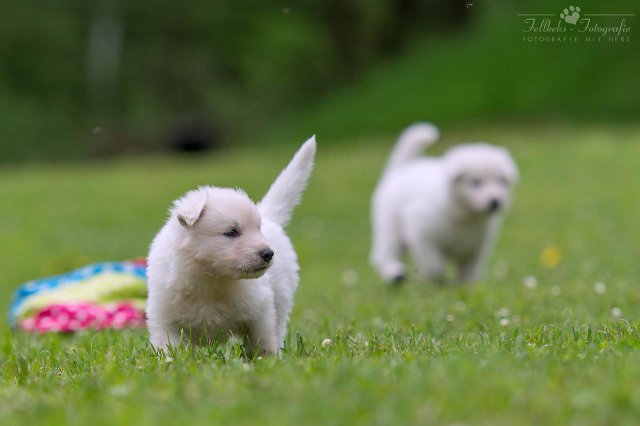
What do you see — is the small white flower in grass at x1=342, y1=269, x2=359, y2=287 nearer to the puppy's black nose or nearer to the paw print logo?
the puppy's black nose

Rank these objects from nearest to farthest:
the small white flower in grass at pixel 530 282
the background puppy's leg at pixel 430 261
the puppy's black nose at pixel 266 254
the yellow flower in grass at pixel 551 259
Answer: the puppy's black nose at pixel 266 254
the small white flower in grass at pixel 530 282
the background puppy's leg at pixel 430 261
the yellow flower in grass at pixel 551 259

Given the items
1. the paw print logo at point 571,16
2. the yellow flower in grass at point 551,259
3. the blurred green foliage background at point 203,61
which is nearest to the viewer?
the yellow flower in grass at point 551,259

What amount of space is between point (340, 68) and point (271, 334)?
34.0 metres

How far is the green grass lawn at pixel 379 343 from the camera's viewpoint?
2750 millimetres

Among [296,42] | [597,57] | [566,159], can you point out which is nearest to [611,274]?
[566,159]

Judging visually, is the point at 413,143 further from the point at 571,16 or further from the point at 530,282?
the point at 571,16

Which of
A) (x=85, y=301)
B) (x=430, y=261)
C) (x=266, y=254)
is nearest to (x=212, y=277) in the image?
(x=266, y=254)

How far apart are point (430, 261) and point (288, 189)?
11.7ft

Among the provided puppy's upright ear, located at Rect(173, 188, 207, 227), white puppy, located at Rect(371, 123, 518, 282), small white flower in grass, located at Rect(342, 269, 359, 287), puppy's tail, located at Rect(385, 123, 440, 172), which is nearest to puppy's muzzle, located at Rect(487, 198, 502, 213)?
white puppy, located at Rect(371, 123, 518, 282)

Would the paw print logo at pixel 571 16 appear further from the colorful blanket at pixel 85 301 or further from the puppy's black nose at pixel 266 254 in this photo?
the puppy's black nose at pixel 266 254

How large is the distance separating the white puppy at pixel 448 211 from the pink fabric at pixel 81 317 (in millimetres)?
2479

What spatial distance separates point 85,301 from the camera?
7141mm

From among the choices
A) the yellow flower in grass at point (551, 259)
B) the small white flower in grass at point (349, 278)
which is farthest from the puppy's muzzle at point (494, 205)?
the small white flower in grass at point (349, 278)

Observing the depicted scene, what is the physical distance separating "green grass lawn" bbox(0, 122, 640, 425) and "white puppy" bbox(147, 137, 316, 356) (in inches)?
6.5
